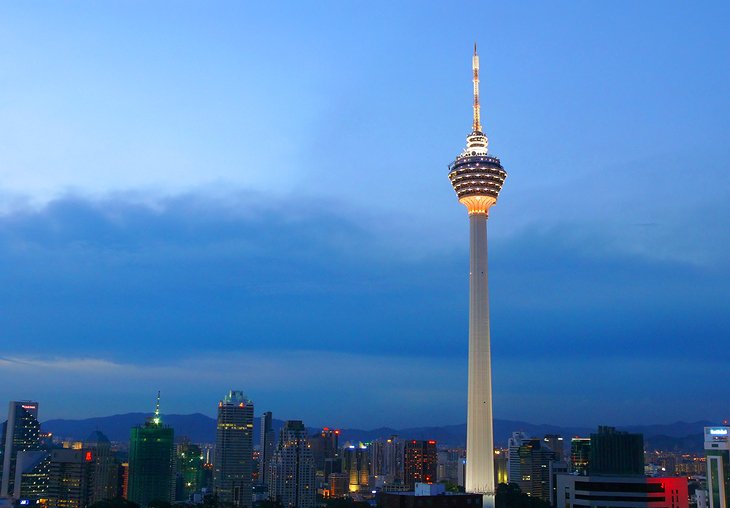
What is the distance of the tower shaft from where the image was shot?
321 feet

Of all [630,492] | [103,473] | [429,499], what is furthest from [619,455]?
[103,473]

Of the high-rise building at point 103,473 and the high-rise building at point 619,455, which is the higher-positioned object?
the high-rise building at point 619,455

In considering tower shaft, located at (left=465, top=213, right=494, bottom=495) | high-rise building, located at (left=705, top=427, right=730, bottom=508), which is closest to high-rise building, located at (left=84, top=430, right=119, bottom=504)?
tower shaft, located at (left=465, top=213, right=494, bottom=495)

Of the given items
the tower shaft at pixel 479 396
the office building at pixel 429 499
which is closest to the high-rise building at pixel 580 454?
the tower shaft at pixel 479 396

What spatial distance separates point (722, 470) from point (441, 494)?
36948 mm

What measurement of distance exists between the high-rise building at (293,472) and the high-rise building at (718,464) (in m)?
108

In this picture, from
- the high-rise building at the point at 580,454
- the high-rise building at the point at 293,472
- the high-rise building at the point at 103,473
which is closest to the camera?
the high-rise building at the point at 580,454

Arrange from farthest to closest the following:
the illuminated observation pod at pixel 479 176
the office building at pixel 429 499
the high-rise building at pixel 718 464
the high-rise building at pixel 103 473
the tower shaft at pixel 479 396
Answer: the high-rise building at pixel 103 473
the illuminated observation pod at pixel 479 176
the tower shaft at pixel 479 396
the high-rise building at pixel 718 464
the office building at pixel 429 499

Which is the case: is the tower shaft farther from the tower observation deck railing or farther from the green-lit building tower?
the green-lit building tower

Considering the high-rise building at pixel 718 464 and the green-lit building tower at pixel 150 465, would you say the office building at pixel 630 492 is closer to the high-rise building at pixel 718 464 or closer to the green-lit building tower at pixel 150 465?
the high-rise building at pixel 718 464

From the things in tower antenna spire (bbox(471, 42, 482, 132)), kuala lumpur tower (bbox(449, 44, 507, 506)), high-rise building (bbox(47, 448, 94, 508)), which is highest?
tower antenna spire (bbox(471, 42, 482, 132))

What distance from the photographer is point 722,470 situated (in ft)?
306

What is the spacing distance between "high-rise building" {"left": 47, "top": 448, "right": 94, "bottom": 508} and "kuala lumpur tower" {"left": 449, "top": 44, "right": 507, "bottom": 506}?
10868 cm

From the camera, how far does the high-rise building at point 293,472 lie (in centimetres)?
18400
